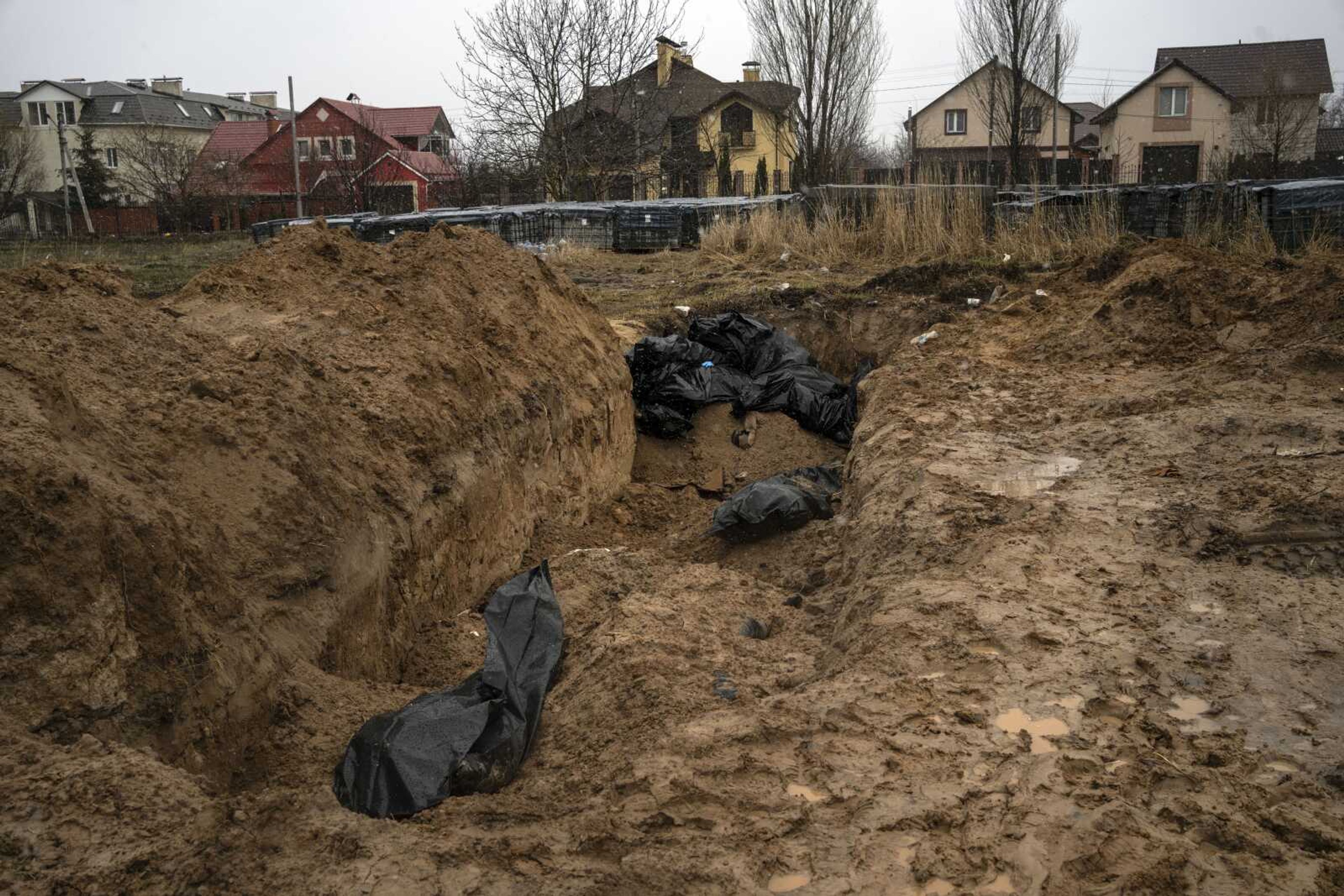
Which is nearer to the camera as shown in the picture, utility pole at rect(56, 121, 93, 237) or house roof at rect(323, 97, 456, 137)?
utility pole at rect(56, 121, 93, 237)

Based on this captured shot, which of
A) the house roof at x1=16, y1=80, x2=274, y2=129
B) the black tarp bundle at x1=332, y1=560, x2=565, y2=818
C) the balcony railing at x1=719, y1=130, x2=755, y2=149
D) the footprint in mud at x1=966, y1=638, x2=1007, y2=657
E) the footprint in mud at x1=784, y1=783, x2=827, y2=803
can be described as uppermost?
the house roof at x1=16, y1=80, x2=274, y2=129

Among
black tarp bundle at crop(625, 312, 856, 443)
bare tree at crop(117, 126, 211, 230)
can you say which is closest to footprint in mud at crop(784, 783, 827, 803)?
black tarp bundle at crop(625, 312, 856, 443)

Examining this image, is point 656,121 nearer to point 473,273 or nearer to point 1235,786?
point 473,273

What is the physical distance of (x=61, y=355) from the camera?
3.97 m

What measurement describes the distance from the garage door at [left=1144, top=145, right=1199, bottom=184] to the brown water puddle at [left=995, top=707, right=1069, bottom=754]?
3516 cm

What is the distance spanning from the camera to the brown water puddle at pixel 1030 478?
5078 millimetres

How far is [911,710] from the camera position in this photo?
9.93ft

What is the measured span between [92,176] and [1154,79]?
41451mm

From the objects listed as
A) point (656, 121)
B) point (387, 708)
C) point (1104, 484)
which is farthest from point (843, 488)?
point (656, 121)

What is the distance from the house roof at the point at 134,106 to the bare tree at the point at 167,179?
200 inches

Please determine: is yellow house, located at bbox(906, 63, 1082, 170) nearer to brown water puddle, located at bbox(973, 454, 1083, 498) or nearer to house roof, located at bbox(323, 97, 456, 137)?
house roof, located at bbox(323, 97, 456, 137)

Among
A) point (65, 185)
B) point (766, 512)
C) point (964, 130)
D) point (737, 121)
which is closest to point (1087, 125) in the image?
point (964, 130)

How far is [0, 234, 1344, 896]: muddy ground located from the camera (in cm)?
234

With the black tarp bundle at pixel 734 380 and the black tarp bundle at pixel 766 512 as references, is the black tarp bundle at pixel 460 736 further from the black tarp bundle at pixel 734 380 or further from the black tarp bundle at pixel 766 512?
the black tarp bundle at pixel 734 380
